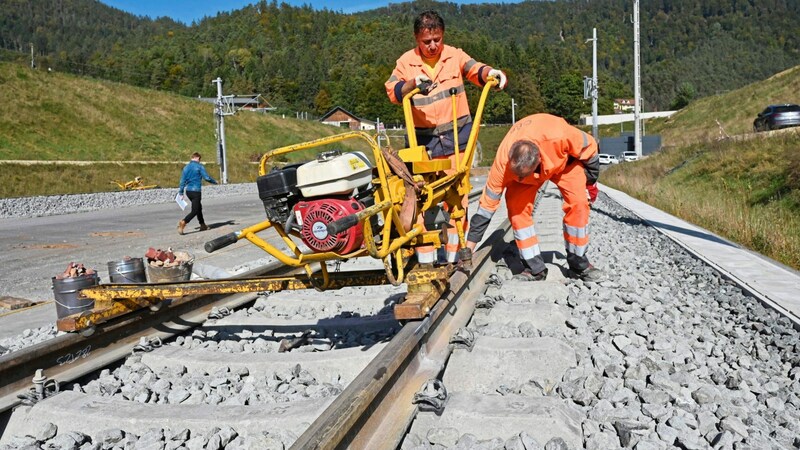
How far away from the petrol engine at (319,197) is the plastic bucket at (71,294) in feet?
5.98

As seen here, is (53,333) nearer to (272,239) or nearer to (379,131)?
(379,131)

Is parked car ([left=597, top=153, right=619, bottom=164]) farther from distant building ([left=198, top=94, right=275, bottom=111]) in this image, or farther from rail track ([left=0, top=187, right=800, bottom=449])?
rail track ([left=0, top=187, right=800, bottom=449])

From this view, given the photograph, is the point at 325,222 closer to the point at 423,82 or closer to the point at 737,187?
the point at 423,82

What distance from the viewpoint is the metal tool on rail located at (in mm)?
3326

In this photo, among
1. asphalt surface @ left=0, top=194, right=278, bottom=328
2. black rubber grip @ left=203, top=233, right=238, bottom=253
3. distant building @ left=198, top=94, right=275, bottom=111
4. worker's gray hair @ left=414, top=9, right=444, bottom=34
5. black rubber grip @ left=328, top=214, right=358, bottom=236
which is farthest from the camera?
distant building @ left=198, top=94, right=275, bottom=111

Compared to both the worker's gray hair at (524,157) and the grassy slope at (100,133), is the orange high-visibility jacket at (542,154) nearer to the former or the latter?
the worker's gray hair at (524,157)

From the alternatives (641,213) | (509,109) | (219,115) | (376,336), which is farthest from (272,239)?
(509,109)

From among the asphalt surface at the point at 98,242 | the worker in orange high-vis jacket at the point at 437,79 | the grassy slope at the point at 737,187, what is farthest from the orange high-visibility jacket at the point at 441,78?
the grassy slope at the point at 737,187

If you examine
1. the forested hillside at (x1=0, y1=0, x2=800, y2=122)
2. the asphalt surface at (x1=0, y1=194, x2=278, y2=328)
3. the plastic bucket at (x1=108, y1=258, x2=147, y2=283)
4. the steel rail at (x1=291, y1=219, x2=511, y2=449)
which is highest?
the forested hillside at (x1=0, y1=0, x2=800, y2=122)

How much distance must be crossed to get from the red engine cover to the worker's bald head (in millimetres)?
1932

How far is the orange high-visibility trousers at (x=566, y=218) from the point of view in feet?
17.4

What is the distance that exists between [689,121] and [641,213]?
194 ft

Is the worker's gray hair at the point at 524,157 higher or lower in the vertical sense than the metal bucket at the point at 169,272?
higher

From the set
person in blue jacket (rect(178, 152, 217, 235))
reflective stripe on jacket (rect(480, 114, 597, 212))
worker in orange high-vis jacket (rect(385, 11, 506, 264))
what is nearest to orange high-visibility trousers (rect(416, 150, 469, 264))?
worker in orange high-vis jacket (rect(385, 11, 506, 264))
